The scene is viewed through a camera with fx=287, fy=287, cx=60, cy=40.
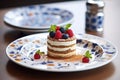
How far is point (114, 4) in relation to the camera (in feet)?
5.93

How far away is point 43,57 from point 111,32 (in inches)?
17.1

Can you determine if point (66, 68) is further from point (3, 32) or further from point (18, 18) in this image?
point (18, 18)

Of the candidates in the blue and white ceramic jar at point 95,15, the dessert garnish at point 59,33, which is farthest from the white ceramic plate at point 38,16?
the dessert garnish at point 59,33

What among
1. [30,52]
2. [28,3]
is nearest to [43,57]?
[30,52]

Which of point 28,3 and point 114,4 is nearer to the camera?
point 114,4

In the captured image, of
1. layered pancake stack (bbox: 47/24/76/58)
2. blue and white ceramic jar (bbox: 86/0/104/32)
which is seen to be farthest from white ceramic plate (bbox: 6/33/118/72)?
blue and white ceramic jar (bbox: 86/0/104/32)

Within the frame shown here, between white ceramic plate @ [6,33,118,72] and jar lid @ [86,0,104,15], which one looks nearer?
white ceramic plate @ [6,33,118,72]

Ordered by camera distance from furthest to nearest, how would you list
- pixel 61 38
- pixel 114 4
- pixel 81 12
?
1. pixel 114 4
2. pixel 81 12
3. pixel 61 38

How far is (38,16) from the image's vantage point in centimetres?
156

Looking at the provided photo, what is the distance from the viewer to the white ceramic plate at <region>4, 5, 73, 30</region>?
146 cm

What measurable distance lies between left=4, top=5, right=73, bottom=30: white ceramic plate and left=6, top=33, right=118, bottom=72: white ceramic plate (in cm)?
25

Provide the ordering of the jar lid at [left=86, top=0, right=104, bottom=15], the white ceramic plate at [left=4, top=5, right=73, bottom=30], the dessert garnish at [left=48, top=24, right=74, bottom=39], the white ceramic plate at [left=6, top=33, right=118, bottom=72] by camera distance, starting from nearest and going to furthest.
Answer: the white ceramic plate at [left=6, top=33, right=118, bottom=72], the dessert garnish at [left=48, top=24, right=74, bottom=39], the jar lid at [left=86, top=0, right=104, bottom=15], the white ceramic plate at [left=4, top=5, right=73, bottom=30]

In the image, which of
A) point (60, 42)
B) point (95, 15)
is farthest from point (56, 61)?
point (95, 15)

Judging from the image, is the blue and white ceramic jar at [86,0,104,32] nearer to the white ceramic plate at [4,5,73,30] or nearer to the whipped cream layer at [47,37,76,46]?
the white ceramic plate at [4,5,73,30]
